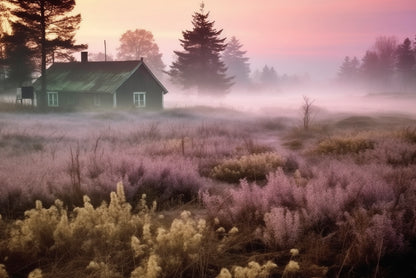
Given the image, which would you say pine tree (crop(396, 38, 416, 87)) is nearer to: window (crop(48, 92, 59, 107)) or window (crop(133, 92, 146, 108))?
window (crop(133, 92, 146, 108))

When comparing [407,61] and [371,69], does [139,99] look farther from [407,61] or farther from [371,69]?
[371,69]

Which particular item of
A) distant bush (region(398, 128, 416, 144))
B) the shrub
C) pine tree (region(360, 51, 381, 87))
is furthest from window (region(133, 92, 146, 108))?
pine tree (region(360, 51, 381, 87))

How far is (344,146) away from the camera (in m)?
11.8

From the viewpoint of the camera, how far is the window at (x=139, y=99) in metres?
37.8

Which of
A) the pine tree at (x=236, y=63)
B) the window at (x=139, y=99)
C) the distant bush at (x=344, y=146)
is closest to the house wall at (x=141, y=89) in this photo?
the window at (x=139, y=99)

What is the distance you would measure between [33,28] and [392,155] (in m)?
33.0

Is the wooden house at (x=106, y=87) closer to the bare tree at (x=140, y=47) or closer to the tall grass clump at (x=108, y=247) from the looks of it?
the tall grass clump at (x=108, y=247)

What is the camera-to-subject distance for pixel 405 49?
8594cm

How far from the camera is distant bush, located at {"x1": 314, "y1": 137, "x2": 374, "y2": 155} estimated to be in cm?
1140

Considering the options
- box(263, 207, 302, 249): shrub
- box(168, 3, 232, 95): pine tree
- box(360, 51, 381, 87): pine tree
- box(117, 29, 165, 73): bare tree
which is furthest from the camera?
box(360, 51, 381, 87): pine tree

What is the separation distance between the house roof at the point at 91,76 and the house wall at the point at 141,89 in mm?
493

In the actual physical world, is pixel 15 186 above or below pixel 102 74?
below

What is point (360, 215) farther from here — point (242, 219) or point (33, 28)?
point (33, 28)

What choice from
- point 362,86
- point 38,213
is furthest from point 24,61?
point 362,86
